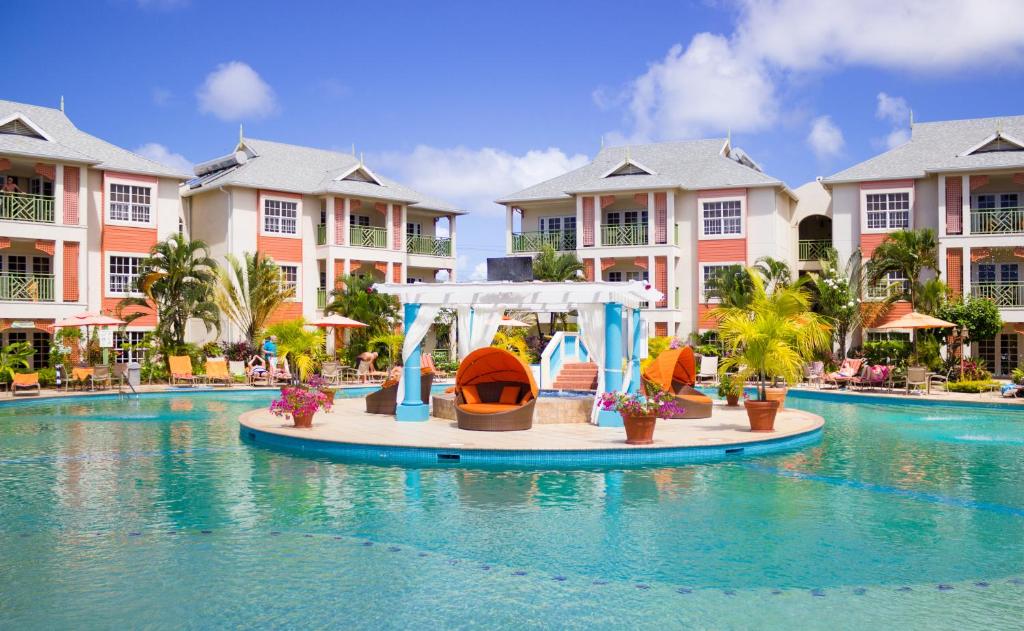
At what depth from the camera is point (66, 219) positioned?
28.4 metres

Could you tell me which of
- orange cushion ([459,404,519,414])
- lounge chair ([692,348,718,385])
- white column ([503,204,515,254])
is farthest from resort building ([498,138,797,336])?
orange cushion ([459,404,519,414])

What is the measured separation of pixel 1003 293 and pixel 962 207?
3.27 metres

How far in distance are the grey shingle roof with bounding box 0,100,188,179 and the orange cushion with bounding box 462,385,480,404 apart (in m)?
18.5

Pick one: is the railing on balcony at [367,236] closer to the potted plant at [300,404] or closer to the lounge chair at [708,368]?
the lounge chair at [708,368]

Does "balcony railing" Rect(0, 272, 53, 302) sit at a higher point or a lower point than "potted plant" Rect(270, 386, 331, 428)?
higher

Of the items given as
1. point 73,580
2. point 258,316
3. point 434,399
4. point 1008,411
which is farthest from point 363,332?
point 73,580

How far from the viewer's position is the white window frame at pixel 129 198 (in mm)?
30062

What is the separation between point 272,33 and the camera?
22719mm

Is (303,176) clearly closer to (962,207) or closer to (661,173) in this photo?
(661,173)

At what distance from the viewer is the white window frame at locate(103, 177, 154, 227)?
30.1 m

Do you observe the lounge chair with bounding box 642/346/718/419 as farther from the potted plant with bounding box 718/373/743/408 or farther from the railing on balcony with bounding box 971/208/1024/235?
the railing on balcony with bounding box 971/208/1024/235

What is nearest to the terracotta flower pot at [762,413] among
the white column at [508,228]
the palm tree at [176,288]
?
the palm tree at [176,288]

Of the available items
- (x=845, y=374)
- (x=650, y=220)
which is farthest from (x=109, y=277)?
(x=845, y=374)

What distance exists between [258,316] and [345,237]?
18.5 ft
